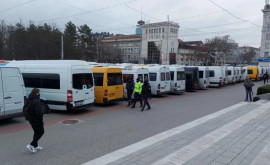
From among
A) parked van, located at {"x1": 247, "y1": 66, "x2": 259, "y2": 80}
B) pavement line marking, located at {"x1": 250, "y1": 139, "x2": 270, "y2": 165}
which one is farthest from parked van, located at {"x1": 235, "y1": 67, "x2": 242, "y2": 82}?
pavement line marking, located at {"x1": 250, "y1": 139, "x2": 270, "y2": 165}

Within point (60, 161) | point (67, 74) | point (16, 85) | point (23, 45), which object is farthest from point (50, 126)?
point (23, 45)

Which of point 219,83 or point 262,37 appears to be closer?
point 219,83

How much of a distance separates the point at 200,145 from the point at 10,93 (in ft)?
24.6

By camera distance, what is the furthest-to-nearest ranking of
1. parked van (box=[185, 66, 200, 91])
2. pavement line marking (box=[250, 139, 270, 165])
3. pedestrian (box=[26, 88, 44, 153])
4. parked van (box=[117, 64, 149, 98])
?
parked van (box=[185, 66, 200, 91])
parked van (box=[117, 64, 149, 98])
pedestrian (box=[26, 88, 44, 153])
pavement line marking (box=[250, 139, 270, 165])

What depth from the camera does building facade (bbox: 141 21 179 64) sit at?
285 ft

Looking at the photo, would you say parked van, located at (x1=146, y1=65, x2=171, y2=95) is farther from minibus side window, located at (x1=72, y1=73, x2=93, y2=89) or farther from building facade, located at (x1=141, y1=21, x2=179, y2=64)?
building facade, located at (x1=141, y1=21, x2=179, y2=64)

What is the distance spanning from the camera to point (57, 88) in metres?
11.4

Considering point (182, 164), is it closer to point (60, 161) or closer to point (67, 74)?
point (60, 161)

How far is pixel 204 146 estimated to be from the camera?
6.85 meters

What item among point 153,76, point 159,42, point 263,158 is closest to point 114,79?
point 153,76

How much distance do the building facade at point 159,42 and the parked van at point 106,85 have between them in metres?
72.4

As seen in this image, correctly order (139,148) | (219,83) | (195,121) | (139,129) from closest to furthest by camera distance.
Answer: (139,148), (139,129), (195,121), (219,83)

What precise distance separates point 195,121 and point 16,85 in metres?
7.78

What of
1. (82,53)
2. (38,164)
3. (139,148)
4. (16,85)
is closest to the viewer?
(38,164)
